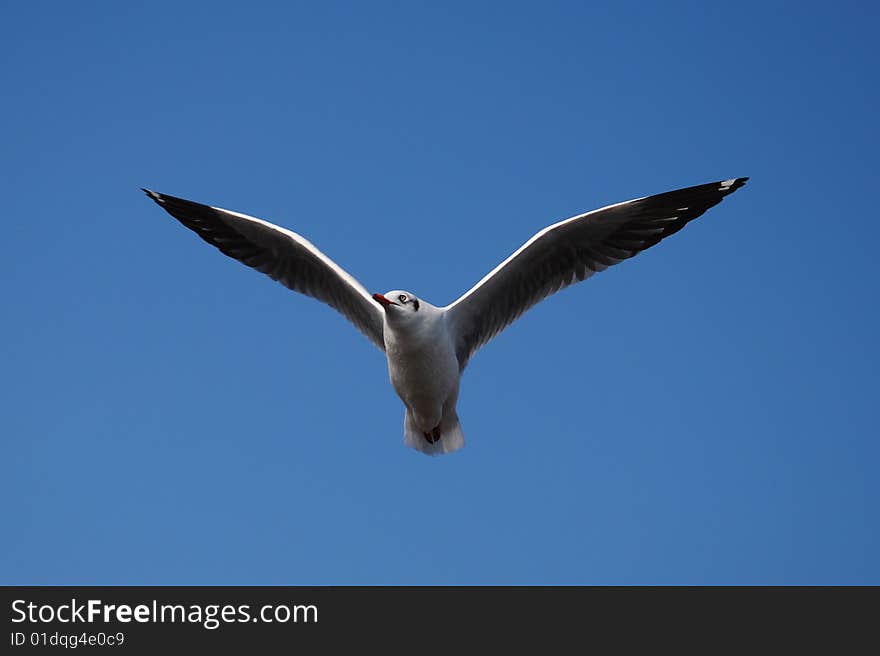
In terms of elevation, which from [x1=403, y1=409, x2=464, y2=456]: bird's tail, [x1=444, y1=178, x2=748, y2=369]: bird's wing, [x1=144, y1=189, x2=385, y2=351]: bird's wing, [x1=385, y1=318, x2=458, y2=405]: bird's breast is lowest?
[x1=403, y1=409, x2=464, y2=456]: bird's tail

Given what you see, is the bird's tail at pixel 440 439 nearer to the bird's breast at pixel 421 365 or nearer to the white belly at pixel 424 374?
the white belly at pixel 424 374

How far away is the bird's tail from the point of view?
385 inches

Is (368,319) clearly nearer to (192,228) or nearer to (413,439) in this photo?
(413,439)

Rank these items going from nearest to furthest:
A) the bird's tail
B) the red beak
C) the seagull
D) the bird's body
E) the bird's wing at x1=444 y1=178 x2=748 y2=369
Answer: the red beak
the bird's body
the seagull
the bird's wing at x1=444 y1=178 x2=748 y2=369
the bird's tail

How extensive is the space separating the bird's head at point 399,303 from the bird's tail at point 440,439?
1.36 metres

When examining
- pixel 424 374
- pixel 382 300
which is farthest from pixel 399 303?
pixel 424 374

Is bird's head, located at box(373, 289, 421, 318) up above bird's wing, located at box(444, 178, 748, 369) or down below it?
below

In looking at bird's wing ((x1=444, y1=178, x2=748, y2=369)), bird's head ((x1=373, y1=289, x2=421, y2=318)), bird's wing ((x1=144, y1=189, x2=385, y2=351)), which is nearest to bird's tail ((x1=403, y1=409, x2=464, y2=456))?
bird's wing ((x1=444, y1=178, x2=748, y2=369))

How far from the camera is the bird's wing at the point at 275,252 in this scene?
986cm

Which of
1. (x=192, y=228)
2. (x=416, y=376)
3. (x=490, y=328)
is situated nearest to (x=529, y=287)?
(x=490, y=328)

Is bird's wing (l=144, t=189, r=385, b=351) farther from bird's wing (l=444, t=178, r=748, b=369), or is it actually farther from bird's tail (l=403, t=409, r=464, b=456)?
bird's wing (l=444, t=178, r=748, b=369)

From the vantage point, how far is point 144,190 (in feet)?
34.2
